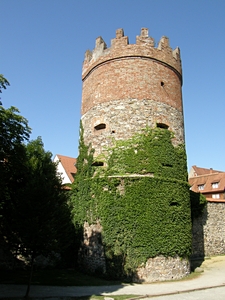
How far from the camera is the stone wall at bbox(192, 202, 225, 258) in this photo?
60.5 ft

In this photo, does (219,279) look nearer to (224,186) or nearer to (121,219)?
(121,219)

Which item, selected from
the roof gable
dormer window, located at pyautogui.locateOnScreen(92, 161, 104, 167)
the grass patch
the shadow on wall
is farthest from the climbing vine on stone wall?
the roof gable

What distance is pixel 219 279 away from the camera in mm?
12766

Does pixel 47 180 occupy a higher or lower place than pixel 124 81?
lower

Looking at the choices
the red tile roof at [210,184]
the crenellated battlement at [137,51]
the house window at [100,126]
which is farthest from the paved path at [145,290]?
the red tile roof at [210,184]

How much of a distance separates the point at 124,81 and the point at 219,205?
11.7 meters

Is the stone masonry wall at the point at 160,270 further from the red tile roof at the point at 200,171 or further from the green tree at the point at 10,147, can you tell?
the red tile roof at the point at 200,171

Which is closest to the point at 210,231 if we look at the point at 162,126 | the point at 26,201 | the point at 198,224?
the point at 198,224

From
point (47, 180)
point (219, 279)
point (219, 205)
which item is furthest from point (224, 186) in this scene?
point (47, 180)

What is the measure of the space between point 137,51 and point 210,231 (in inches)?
506

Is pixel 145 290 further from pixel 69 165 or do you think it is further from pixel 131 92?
pixel 69 165

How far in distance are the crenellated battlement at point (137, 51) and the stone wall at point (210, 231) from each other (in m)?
9.69

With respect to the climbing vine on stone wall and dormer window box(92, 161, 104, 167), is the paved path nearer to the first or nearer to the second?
the climbing vine on stone wall

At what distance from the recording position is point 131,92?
14672mm
